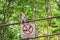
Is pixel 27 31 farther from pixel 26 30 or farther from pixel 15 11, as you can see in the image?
pixel 15 11

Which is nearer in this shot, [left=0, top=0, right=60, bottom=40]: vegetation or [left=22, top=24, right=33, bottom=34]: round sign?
[left=22, top=24, right=33, bottom=34]: round sign

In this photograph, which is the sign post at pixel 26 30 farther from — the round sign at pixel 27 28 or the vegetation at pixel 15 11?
the vegetation at pixel 15 11

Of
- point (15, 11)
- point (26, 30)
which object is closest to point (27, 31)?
point (26, 30)

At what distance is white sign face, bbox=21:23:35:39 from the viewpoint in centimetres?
315

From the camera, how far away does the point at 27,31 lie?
10.4 ft

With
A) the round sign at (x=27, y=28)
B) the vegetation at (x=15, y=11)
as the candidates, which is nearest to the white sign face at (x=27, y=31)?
the round sign at (x=27, y=28)

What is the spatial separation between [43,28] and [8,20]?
1.53 meters

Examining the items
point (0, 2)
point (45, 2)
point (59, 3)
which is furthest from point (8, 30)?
point (59, 3)

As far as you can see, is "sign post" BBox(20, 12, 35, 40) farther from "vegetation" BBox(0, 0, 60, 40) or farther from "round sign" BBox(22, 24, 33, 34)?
"vegetation" BBox(0, 0, 60, 40)

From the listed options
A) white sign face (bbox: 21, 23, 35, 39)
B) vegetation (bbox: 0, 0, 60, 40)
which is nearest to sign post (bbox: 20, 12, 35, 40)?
white sign face (bbox: 21, 23, 35, 39)

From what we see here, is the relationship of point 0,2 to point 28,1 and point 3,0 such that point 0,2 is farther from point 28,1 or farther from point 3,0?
point 28,1

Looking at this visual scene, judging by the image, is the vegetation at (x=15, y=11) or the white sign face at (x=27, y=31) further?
the vegetation at (x=15, y=11)

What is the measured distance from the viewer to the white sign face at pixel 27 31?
3146mm

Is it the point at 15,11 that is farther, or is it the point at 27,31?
the point at 15,11
